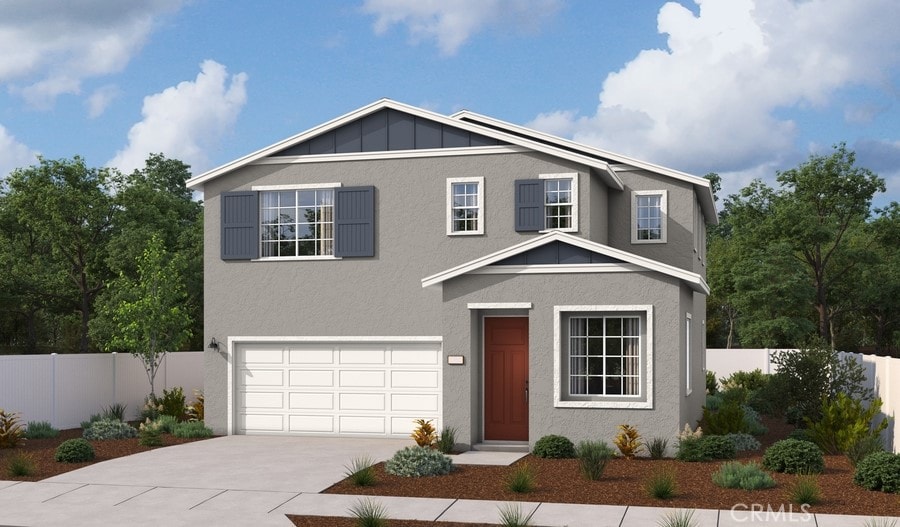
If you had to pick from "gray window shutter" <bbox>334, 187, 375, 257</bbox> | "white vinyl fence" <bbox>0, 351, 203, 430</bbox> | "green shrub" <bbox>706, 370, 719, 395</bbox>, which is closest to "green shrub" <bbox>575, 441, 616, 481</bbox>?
"gray window shutter" <bbox>334, 187, 375, 257</bbox>

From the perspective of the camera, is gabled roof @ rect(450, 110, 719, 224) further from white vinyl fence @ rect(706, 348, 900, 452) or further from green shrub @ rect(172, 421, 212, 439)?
green shrub @ rect(172, 421, 212, 439)

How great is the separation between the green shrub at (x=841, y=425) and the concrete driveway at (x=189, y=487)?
8.29 m

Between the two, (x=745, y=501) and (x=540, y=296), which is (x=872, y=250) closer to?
(x=540, y=296)

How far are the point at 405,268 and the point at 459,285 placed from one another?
275 centimetres

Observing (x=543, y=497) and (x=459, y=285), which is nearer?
(x=543, y=497)

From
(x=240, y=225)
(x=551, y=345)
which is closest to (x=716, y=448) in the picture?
(x=551, y=345)

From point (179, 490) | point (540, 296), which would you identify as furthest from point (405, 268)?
point (179, 490)

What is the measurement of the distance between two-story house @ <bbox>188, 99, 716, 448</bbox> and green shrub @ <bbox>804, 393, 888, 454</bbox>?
2580 mm

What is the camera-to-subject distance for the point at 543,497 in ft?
45.4

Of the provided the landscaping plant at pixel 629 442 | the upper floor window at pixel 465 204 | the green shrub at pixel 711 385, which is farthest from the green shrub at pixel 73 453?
the green shrub at pixel 711 385

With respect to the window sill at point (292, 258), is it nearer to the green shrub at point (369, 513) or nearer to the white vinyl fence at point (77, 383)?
the white vinyl fence at point (77, 383)

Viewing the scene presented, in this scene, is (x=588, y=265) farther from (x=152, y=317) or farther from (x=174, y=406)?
(x=152, y=317)

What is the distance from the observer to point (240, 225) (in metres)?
22.8

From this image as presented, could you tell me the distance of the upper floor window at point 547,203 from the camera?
2134 centimetres
